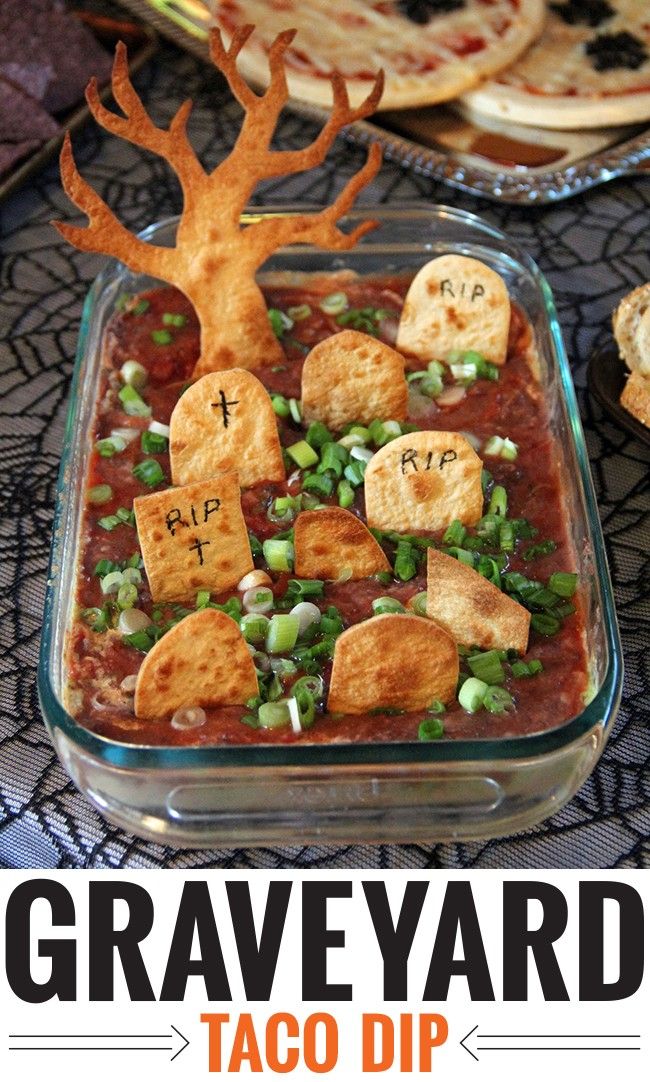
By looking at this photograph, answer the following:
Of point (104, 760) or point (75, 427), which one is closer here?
point (104, 760)

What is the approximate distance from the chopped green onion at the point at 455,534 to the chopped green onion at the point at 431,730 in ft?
1.52

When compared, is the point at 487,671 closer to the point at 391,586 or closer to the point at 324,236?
the point at 391,586

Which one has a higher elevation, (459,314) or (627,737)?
(459,314)

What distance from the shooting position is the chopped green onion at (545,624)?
229 cm

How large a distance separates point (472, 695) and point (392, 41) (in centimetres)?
234

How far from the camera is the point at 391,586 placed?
7.84 ft

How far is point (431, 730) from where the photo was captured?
2.09 m

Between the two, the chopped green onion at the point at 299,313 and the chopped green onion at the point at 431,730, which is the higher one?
the chopped green onion at the point at 299,313

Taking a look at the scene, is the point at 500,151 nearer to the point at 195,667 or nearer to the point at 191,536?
the point at 191,536

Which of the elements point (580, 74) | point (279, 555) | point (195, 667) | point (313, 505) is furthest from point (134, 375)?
point (580, 74)

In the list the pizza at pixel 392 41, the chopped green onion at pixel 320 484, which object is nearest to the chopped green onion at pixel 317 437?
the chopped green onion at pixel 320 484

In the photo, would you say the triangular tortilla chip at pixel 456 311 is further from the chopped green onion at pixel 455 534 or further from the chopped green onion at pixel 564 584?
the chopped green onion at pixel 564 584

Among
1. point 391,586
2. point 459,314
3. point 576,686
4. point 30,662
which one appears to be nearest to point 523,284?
point 459,314

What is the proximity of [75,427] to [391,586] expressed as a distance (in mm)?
711
